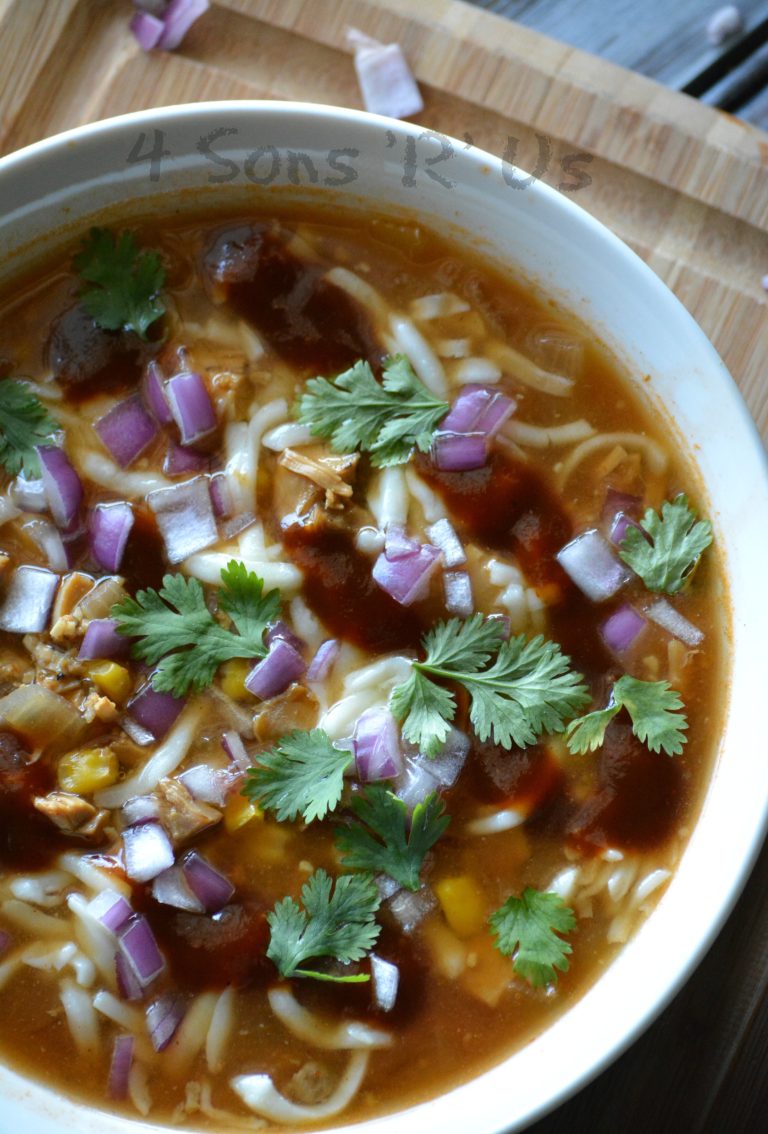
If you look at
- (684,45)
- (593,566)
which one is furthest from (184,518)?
(684,45)

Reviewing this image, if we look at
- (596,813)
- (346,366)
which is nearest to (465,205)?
(346,366)

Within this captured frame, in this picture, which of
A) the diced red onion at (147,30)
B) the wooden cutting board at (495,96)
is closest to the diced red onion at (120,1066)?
the wooden cutting board at (495,96)

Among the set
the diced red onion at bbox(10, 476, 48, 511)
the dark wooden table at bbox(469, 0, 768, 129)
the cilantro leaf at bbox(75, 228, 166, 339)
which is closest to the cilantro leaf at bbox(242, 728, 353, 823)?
the diced red onion at bbox(10, 476, 48, 511)

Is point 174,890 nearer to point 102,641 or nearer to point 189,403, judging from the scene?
point 102,641

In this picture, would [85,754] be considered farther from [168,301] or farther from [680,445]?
[680,445]

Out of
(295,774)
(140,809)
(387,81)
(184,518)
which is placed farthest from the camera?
(387,81)

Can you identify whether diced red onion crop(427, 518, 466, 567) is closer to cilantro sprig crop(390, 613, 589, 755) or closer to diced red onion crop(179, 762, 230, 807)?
cilantro sprig crop(390, 613, 589, 755)
